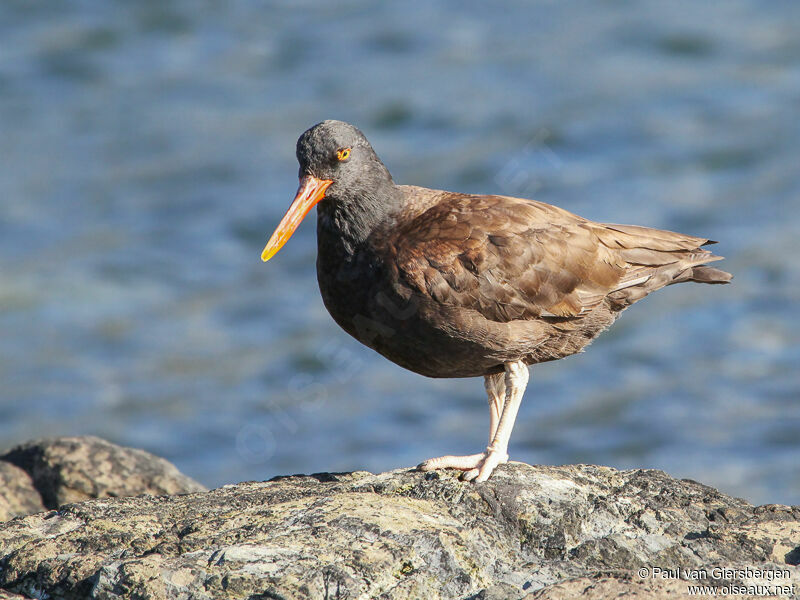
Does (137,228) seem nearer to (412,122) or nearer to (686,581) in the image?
(412,122)

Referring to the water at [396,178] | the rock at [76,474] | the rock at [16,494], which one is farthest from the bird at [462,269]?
the water at [396,178]

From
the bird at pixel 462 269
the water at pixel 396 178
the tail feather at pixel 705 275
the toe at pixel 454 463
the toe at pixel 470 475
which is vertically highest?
the water at pixel 396 178

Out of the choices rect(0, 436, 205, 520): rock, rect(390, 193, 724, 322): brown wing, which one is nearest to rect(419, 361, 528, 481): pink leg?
rect(390, 193, 724, 322): brown wing

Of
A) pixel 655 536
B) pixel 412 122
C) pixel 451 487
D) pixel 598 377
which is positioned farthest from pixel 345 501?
pixel 412 122

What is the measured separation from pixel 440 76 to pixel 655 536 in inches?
508

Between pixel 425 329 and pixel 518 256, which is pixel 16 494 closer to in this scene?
pixel 425 329

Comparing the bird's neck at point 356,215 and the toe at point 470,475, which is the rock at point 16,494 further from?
the toe at point 470,475

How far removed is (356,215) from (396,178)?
8.27 meters

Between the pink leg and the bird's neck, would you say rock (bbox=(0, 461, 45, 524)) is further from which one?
the pink leg

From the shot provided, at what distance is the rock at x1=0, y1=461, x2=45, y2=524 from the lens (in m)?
7.02

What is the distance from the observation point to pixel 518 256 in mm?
5898

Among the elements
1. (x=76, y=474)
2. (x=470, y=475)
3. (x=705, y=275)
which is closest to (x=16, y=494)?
(x=76, y=474)

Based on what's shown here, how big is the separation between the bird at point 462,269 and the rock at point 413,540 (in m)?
0.58

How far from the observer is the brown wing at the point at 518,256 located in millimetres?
5688
